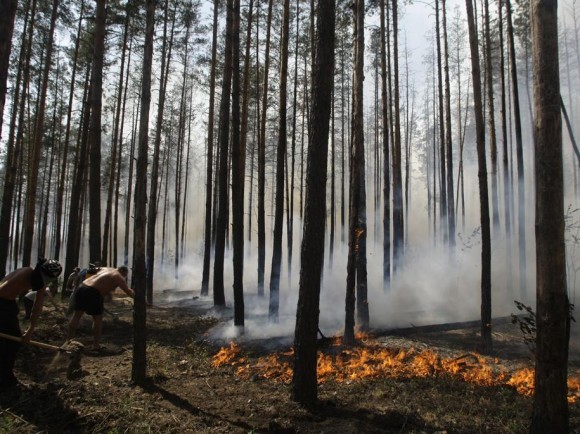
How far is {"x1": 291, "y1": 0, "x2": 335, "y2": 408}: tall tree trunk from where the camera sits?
5137 millimetres

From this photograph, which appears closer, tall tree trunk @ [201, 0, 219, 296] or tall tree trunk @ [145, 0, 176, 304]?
tall tree trunk @ [145, 0, 176, 304]

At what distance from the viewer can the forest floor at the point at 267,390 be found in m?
4.53

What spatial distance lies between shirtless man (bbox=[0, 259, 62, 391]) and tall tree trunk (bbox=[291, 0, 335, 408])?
349 centimetres

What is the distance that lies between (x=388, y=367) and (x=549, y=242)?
4.21m

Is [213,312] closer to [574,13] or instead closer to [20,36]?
[20,36]

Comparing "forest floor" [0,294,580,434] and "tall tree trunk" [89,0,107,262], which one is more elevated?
"tall tree trunk" [89,0,107,262]

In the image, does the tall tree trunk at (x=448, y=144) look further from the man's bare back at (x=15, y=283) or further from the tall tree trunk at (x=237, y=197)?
the man's bare back at (x=15, y=283)

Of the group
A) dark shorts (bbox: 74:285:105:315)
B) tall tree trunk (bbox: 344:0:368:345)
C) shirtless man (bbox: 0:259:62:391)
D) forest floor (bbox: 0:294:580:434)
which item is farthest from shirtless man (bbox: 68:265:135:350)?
tall tree trunk (bbox: 344:0:368:345)

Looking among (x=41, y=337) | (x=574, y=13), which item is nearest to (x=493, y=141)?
(x=41, y=337)

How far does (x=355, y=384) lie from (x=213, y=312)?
27.6ft

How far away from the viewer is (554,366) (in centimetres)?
364

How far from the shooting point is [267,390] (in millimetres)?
5805

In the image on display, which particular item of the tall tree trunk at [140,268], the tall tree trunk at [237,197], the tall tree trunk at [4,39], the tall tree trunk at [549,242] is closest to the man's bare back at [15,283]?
the tall tree trunk at [140,268]

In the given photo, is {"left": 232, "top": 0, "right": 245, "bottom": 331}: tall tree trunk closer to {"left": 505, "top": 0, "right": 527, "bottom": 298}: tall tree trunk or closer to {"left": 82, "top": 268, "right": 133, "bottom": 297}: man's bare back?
{"left": 82, "top": 268, "right": 133, "bottom": 297}: man's bare back
